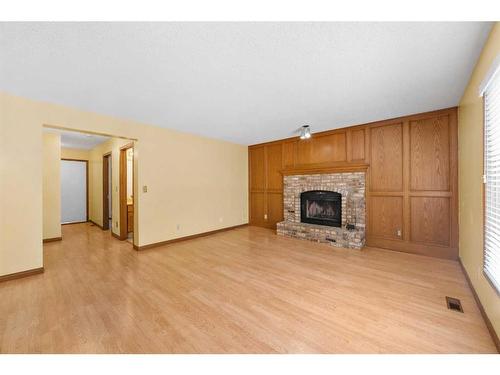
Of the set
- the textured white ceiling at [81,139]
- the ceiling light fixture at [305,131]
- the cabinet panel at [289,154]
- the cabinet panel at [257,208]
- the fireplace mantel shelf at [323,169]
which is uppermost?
the textured white ceiling at [81,139]

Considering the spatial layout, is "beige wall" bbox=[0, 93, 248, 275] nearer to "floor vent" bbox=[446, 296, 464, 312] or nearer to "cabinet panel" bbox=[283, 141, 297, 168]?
"cabinet panel" bbox=[283, 141, 297, 168]

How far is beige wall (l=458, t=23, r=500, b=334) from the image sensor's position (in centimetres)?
163

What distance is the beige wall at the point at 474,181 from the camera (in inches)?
64.1

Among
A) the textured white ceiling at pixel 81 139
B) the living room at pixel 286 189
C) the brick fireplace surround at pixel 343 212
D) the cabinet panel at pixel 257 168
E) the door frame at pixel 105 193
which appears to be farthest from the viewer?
the cabinet panel at pixel 257 168

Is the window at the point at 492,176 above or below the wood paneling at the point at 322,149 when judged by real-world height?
below

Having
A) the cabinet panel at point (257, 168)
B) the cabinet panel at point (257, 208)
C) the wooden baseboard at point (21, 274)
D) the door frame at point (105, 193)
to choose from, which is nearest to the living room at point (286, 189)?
the wooden baseboard at point (21, 274)

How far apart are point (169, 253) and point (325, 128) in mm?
3896

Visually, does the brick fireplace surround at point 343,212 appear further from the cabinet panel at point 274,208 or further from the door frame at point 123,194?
the door frame at point 123,194

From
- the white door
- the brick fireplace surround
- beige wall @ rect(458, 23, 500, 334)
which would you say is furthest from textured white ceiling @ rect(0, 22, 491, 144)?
the white door

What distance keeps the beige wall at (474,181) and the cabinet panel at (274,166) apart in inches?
130
